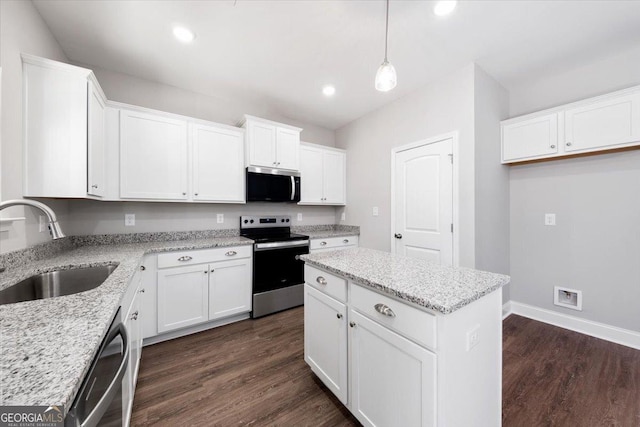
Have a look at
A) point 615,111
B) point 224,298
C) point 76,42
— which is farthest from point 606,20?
point 76,42

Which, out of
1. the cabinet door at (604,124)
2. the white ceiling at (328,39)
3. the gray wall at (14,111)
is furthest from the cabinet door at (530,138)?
the gray wall at (14,111)

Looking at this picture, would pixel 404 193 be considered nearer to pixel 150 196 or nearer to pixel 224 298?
pixel 224 298

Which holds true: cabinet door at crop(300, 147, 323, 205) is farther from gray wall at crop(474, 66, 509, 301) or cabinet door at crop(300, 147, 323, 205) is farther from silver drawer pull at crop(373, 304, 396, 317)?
silver drawer pull at crop(373, 304, 396, 317)

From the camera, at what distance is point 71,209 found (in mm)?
2318

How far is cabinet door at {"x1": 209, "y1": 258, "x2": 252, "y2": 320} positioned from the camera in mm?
2520

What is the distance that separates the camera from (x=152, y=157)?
2.46 meters

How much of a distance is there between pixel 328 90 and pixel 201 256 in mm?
2404

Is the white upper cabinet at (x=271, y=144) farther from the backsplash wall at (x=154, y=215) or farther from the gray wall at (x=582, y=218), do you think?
the gray wall at (x=582, y=218)

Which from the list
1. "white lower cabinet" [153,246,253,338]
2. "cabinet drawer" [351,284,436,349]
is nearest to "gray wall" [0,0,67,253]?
→ "white lower cabinet" [153,246,253,338]

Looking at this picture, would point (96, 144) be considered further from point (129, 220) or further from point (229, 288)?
point (229, 288)

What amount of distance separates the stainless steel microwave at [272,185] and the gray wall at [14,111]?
69.8 inches

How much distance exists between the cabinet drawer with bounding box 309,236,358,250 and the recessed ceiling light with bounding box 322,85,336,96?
1.90 meters

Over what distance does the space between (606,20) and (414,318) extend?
285 cm

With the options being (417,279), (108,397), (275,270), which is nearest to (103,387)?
(108,397)
